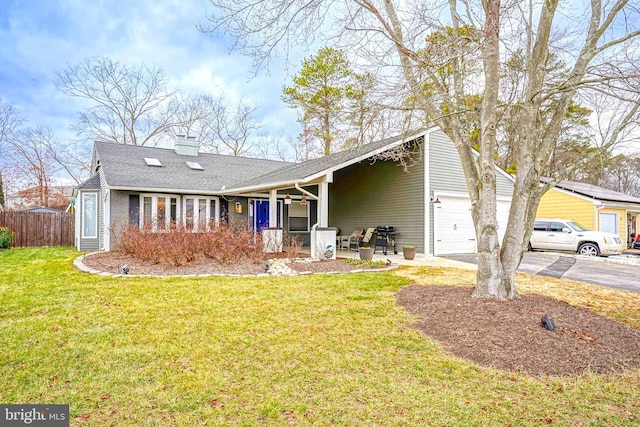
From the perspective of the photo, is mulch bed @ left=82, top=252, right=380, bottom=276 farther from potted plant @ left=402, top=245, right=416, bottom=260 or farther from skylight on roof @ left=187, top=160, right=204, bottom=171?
skylight on roof @ left=187, top=160, right=204, bottom=171

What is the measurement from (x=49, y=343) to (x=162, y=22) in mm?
9188

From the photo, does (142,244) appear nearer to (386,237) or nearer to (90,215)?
(90,215)

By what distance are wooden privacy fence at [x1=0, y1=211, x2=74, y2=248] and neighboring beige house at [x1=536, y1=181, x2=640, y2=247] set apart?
887 inches

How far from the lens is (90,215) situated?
13.9 meters

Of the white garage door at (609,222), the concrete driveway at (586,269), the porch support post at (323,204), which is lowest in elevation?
the concrete driveway at (586,269)

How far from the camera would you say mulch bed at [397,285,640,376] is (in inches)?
131

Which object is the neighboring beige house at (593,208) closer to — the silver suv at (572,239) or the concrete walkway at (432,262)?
the silver suv at (572,239)

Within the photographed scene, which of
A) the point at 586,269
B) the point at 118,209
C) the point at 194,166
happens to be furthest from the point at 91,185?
the point at 586,269

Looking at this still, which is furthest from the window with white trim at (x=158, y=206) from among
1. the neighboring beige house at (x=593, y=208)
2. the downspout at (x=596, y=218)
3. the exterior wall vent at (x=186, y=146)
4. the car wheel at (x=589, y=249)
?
the downspout at (x=596, y=218)

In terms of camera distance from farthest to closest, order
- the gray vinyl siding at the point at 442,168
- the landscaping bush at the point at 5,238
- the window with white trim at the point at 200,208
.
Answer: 1. the window with white trim at the point at 200,208
2. the landscaping bush at the point at 5,238
3. the gray vinyl siding at the point at 442,168

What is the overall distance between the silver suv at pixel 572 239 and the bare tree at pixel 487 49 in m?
10.1

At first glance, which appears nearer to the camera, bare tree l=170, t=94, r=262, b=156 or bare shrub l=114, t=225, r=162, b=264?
bare shrub l=114, t=225, r=162, b=264

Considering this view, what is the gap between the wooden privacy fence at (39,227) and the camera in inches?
581

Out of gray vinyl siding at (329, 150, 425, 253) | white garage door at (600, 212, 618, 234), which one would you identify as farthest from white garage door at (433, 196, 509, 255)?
white garage door at (600, 212, 618, 234)
